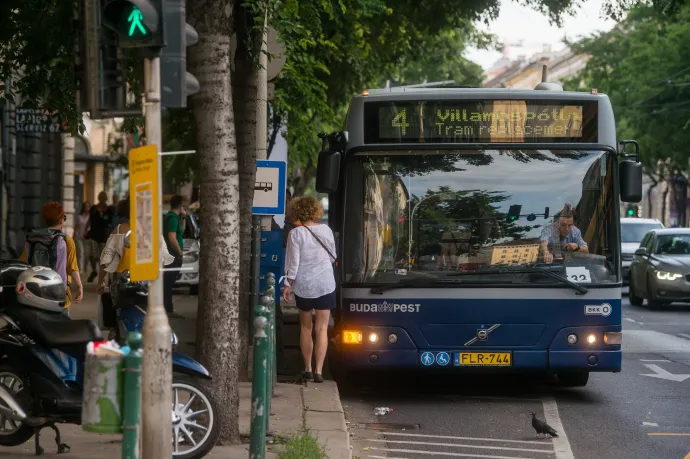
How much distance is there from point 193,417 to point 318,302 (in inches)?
180

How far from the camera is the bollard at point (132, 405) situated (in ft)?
19.7

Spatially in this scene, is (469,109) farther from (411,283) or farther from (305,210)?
(305,210)

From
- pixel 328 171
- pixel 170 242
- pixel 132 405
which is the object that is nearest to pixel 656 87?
pixel 170 242

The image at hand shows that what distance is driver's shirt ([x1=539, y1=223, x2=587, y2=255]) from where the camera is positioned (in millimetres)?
12180

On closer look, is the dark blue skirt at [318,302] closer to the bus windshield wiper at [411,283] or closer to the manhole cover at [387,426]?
the bus windshield wiper at [411,283]

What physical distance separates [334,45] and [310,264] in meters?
8.98

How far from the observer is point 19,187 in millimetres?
29500

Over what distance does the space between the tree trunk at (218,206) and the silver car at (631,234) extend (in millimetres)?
24077

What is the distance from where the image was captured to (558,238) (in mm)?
12188

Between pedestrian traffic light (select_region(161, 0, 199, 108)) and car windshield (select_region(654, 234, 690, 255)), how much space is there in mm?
21532

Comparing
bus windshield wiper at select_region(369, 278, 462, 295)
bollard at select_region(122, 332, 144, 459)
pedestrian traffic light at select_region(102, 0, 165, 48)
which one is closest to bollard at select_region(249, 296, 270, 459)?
bollard at select_region(122, 332, 144, 459)

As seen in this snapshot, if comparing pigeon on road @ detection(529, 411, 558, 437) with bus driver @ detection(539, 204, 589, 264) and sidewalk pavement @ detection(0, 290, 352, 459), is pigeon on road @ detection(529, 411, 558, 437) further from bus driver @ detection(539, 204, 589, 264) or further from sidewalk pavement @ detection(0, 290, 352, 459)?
bus driver @ detection(539, 204, 589, 264)

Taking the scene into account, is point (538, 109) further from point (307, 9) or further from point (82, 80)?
point (82, 80)

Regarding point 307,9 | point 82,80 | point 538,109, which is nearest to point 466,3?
point 307,9
